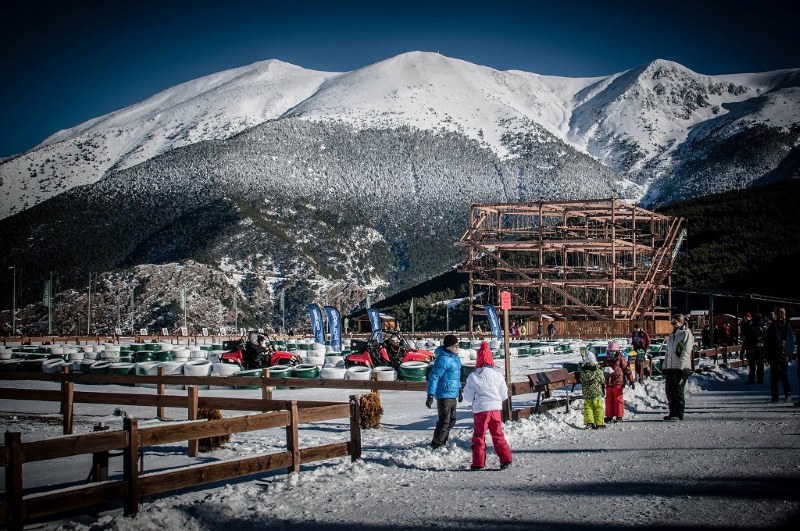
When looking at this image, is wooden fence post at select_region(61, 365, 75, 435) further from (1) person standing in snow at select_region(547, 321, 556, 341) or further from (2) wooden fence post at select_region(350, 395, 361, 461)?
(1) person standing in snow at select_region(547, 321, 556, 341)

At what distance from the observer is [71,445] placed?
700 cm

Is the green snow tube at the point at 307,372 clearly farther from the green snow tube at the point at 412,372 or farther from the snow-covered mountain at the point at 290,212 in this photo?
the snow-covered mountain at the point at 290,212

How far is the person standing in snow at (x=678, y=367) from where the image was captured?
14.1 meters

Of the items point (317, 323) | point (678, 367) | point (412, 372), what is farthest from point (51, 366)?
point (678, 367)

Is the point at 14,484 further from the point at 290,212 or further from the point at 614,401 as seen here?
the point at 290,212

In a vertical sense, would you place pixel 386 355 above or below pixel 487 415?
below

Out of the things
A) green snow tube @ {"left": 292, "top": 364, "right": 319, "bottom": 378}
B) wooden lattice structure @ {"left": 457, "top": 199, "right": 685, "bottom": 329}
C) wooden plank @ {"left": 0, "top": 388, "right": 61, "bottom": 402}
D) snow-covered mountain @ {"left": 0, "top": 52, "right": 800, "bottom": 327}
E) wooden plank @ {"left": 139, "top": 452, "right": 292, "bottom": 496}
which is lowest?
green snow tube @ {"left": 292, "top": 364, "right": 319, "bottom": 378}

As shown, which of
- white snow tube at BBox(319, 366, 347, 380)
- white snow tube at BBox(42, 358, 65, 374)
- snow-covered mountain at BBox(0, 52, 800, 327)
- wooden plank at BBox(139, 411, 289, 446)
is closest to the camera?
wooden plank at BBox(139, 411, 289, 446)

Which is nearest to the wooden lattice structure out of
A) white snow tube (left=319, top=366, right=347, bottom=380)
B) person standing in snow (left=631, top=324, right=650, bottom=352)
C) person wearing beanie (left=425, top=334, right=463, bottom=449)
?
person standing in snow (left=631, top=324, right=650, bottom=352)

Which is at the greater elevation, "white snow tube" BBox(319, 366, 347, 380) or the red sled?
the red sled

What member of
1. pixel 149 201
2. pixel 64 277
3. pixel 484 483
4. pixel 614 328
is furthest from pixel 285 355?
pixel 149 201

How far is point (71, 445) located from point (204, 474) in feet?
4.86

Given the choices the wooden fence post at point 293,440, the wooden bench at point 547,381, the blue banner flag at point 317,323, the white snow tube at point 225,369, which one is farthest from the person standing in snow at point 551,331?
the wooden fence post at point 293,440

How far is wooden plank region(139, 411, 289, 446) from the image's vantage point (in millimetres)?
7828
